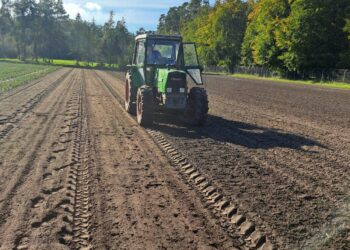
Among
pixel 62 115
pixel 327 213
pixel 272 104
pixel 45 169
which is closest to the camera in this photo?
pixel 327 213

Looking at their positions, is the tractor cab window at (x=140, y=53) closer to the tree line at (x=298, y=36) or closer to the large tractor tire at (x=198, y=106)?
the large tractor tire at (x=198, y=106)

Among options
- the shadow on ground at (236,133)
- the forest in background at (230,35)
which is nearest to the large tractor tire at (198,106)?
the shadow on ground at (236,133)

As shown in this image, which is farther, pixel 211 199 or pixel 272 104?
pixel 272 104

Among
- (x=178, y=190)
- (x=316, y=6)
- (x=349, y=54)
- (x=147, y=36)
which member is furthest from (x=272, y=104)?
(x=316, y=6)

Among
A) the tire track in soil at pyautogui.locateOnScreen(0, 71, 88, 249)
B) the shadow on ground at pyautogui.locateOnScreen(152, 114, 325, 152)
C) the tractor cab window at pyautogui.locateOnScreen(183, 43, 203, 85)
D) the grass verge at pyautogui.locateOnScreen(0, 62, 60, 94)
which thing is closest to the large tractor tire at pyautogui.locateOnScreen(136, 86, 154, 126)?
the shadow on ground at pyautogui.locateOnScreen(152, 114, 325, 152)

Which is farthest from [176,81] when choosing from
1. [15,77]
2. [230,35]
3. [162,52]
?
[230,35]

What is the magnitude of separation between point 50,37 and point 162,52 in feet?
283

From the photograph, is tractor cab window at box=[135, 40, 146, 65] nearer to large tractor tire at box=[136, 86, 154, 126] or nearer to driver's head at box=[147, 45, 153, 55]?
driver's head at box=[147, 45, 153, 55]

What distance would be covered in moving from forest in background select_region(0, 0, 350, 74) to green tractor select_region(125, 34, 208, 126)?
21692mm

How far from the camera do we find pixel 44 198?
576cm

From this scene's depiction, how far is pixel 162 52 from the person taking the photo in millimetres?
12641

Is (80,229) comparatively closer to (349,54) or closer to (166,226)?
(166,226)

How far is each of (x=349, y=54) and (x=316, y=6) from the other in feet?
21.3

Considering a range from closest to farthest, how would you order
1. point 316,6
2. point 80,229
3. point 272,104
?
point 80,229, point 272,104, point 316,6
